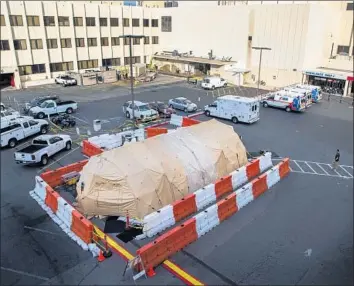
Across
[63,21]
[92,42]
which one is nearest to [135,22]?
[92,42]

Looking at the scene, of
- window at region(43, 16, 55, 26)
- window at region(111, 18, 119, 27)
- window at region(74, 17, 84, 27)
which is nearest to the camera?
window at region(43, 16, 55, 26)

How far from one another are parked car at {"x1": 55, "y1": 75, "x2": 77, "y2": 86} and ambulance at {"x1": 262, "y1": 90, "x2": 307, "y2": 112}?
29350 mm

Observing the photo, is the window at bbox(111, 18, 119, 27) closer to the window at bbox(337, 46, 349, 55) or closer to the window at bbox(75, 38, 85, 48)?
the window at bbox(75, 38, 85, 48)

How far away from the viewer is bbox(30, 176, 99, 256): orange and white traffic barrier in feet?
45.4

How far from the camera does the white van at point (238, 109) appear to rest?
3147 centimetres

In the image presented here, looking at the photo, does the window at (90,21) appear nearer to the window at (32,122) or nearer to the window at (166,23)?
the window at (166,23)

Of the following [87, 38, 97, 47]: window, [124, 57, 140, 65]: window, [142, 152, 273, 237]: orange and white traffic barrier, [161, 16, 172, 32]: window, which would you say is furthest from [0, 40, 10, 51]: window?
[142, 152, 273, 237]: orange and white traffic barrier

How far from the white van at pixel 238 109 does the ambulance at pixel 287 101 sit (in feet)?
18.1

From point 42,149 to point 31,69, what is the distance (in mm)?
33662

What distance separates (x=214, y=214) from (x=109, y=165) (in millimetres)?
5632

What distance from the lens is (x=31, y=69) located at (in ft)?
166

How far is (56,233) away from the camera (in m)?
14.8

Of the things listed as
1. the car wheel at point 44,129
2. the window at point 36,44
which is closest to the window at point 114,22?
the window at point 36,44

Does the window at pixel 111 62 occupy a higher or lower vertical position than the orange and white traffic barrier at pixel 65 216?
higher
